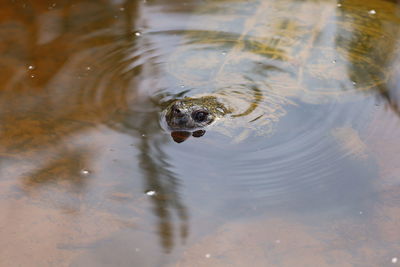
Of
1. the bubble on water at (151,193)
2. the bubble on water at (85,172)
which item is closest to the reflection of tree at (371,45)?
the bubble on water at (151,193)

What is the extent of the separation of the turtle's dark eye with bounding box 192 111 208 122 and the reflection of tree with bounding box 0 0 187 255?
246 mm

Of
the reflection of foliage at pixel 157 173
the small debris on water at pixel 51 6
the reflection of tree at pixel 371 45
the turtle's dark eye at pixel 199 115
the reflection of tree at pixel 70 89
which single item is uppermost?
the reflection of tree at pixel 371 45

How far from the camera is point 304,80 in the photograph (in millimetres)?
3654

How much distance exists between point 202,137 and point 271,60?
3.07ft

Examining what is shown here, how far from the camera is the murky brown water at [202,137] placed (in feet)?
8.40

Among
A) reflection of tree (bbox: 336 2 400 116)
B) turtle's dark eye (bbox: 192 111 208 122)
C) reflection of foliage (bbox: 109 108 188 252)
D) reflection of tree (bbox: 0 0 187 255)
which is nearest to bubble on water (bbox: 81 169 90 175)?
reflection of tree (bbox: 0 0 187 255)

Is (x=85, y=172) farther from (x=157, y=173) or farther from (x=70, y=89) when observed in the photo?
(x=70, y=89)

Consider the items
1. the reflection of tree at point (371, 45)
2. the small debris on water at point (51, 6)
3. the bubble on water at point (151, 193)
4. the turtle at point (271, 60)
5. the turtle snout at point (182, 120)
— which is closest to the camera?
the bubble on water at point (151, 193)

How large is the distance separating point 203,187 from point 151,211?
1.07 feet

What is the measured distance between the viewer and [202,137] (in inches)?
130

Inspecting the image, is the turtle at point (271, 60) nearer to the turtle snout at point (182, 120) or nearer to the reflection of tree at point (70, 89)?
the turtle snout at point (182, 120)

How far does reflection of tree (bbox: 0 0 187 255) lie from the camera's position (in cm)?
293

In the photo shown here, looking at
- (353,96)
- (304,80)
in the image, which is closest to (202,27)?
(304,80)

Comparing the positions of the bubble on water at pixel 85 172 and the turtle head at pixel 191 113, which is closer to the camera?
the bubble on water at pixel 85 172
